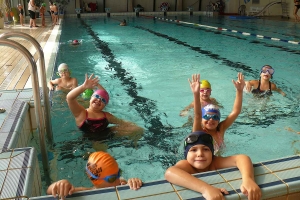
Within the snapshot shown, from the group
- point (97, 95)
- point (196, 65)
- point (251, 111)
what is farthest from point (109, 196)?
point (196, 65)

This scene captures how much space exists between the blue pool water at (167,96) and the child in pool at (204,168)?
3.80 ft

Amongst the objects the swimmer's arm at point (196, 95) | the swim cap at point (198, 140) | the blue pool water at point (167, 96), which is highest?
the swimmer's arm at point (196, 95)

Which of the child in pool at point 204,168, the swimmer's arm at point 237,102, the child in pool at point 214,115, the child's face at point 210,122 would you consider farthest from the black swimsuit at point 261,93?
the child in pool at point 204,168

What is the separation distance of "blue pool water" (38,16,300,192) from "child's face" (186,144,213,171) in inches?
46.3

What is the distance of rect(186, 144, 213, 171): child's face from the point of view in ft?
7.14

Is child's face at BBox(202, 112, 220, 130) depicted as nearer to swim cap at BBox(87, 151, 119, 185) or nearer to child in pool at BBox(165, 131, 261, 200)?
child in pool at BBox(165, 131, 261, 200)

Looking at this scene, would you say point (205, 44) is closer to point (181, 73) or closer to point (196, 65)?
point (196, 65)

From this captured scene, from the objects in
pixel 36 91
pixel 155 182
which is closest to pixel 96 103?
pixel 36 91

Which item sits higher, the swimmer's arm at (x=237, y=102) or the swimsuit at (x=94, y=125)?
the swimmer's arm at (x=237, y=102)

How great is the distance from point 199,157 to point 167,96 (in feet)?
11.8

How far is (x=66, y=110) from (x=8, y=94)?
1.05m

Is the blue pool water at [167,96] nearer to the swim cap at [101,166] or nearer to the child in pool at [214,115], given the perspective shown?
the child in pool at [214,115]

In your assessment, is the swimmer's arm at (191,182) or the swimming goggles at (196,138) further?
the swimming goggles at (196,138)

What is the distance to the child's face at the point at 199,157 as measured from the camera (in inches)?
85.7
